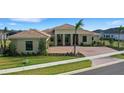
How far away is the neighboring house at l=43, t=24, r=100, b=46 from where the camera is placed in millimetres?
11234

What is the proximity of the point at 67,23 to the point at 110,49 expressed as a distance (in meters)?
2.02

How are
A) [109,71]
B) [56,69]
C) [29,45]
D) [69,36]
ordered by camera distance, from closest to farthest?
A: 1. [56,69]
2. [109,71]
3. [29,45]
4. [69,36]

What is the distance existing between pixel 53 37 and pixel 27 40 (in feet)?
3.15

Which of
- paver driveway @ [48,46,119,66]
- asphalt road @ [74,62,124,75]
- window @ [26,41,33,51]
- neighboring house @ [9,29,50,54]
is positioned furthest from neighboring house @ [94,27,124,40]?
window @ [26,41,33,51]

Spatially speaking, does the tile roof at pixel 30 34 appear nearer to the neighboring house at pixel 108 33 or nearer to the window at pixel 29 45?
the window at pixel 29 45

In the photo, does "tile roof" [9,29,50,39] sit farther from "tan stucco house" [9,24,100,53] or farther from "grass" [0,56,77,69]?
"grass" [0,56,77,69]

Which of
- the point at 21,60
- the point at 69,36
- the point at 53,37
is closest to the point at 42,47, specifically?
the point at 53,37

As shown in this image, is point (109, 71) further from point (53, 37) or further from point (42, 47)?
point (42, 47)

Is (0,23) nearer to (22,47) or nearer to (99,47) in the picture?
(22,47)

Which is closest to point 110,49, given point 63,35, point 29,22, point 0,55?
point 63,35

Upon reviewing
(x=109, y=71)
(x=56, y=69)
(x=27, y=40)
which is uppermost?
(x=27, y=40)

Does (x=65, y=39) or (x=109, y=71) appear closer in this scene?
(x=109, y=71)

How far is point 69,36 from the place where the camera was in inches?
454

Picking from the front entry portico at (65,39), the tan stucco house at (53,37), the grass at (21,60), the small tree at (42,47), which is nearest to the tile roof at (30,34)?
the tan stucco house at (53,37)
